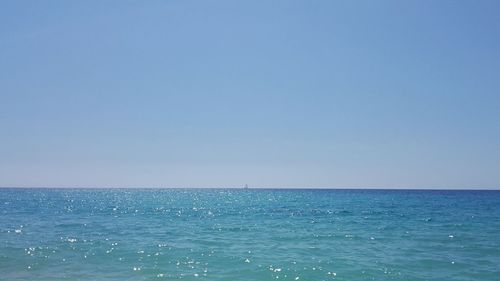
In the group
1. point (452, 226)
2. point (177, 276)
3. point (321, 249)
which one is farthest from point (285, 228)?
point (177, 276)

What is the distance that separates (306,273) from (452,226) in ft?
76.6

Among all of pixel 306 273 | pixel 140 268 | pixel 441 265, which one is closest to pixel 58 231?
pixel 140 268

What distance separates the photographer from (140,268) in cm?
1791

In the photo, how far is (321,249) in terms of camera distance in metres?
23.3

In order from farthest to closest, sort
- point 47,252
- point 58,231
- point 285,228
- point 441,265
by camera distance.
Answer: point 285,228, point 58,231, point 47,252, point 441,265

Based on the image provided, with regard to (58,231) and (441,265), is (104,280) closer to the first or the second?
(441,265)

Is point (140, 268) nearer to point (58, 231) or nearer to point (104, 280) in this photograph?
point (104, 280)

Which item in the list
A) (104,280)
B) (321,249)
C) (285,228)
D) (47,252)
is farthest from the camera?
(285,228)

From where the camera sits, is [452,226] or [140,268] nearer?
[140,268]

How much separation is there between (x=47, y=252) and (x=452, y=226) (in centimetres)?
3027

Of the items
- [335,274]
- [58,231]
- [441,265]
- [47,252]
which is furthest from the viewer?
[58,231]

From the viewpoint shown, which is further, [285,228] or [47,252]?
[285,228]

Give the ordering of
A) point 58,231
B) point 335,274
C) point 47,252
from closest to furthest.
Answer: point 335,274
point 47,252
point 58,231

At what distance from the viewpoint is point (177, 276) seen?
1650 cm
